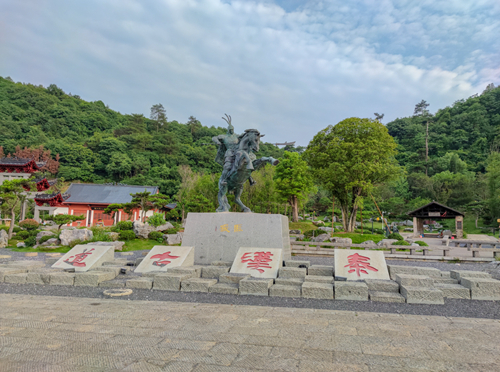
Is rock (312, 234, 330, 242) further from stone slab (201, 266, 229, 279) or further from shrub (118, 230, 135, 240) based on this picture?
stone slab (201, 266, 229, 279)

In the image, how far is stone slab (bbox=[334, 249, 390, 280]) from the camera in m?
5.80

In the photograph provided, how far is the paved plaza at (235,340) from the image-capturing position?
7.71ft

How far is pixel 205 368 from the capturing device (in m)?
2.28

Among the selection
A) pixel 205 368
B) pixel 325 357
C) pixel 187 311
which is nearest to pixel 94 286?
pixel 187 311

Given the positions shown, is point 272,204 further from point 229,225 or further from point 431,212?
point 229,225

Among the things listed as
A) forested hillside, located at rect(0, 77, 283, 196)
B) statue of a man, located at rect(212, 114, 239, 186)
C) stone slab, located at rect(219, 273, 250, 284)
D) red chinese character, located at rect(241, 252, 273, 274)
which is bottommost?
stone slab, located at rect(219, 273, 250, 284)

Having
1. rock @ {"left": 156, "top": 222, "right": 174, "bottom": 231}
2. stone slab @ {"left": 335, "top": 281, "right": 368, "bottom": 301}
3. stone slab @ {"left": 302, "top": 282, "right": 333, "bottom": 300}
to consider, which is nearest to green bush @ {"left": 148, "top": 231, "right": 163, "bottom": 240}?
rock @ {"left": 156, "top": 222, "right": 174, "bottom": 231}

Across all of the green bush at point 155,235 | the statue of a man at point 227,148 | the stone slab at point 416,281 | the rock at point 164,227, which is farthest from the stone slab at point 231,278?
Answer: the rock at point 164,227

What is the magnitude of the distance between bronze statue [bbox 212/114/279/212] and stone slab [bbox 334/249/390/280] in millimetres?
3580

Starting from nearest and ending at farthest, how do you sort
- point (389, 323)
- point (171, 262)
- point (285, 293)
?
point (389, 323) → point (285, 293) → point (171, 262)

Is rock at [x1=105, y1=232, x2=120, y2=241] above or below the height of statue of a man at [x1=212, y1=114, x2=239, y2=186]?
below

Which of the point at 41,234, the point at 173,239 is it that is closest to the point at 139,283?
the point at 173,239

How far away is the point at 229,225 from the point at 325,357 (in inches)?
249

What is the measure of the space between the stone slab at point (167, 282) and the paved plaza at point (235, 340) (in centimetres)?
128
